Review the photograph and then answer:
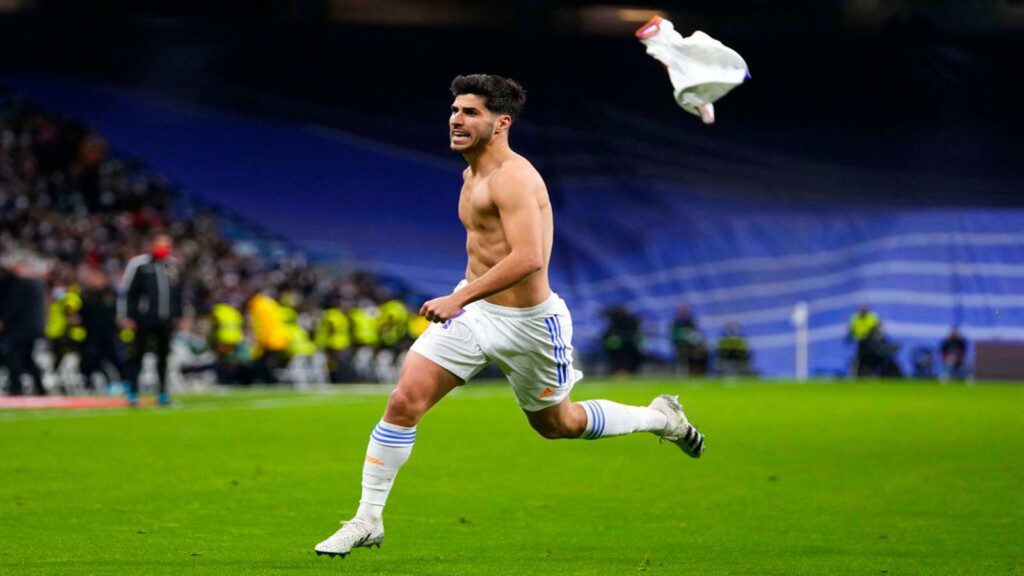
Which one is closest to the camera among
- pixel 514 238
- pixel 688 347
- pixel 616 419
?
pixel 514 238

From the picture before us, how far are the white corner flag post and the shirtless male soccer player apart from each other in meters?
29.9

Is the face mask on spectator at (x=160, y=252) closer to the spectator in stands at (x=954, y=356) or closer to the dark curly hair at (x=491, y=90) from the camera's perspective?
the dark curly hair at (x=491, y=90)

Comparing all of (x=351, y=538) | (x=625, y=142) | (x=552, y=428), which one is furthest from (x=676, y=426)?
(x=625, y=142)

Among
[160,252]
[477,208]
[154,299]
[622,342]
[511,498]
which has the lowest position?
[622,342]

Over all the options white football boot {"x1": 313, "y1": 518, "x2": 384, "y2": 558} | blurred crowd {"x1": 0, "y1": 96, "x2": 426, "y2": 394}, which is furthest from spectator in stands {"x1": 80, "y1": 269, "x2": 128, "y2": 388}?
white football boot {"x1": 313, "y1": 518, "x2": 384, "y2": 558}

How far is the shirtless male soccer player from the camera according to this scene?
7016 mm

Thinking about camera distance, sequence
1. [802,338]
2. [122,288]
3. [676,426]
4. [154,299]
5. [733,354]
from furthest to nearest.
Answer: [733,354], [802,338], [122,288], [154,299], [676,426]

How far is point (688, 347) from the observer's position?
122 ft

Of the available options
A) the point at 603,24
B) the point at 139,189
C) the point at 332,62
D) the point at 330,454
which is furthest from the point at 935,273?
the point at 330,454

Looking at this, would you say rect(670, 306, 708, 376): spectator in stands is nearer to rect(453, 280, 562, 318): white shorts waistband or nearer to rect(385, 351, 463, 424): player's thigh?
rect(453, 280, 562, 318): white shorts waistband

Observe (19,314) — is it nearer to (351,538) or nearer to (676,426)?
(676,426)

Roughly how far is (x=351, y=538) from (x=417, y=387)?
0.76 m

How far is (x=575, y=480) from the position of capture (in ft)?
36.7

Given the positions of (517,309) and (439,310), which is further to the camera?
(517,309)
